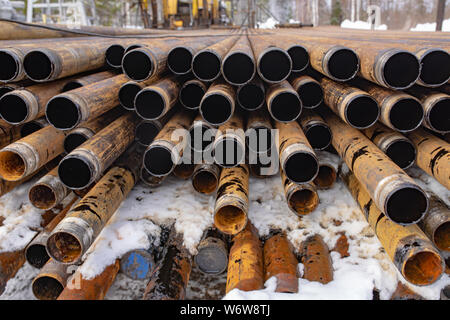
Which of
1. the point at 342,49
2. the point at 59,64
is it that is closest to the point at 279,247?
the point at 342,49

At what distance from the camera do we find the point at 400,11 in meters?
22.4

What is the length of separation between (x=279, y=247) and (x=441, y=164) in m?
1.33

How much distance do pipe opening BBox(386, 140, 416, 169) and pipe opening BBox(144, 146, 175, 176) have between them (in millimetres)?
1808

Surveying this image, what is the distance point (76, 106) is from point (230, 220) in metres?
1.50

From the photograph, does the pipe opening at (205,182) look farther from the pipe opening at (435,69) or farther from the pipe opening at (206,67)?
the pipe opening at (435,69)

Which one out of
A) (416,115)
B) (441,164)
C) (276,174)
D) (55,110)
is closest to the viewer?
(441,164)

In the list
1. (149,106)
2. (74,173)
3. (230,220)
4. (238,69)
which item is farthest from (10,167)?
(238,69)

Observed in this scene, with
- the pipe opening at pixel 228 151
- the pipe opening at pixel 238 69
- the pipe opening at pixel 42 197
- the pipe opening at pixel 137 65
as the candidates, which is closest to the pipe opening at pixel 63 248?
the pipe opening at pixel 42 197

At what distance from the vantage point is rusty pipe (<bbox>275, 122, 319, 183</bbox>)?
2303 mm

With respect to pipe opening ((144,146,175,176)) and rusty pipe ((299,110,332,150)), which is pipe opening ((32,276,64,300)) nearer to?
pipe opening ((144,146,175,176))

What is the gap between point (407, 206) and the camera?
205cm

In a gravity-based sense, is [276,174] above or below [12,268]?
above

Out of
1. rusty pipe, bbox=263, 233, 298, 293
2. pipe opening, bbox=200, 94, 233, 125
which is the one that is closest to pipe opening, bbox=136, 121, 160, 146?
pipe opening, bbox=200, 94, 233, 125

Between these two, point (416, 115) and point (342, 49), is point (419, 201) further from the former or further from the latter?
point (342, 49)
